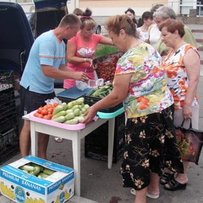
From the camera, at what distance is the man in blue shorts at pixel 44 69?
3.30m

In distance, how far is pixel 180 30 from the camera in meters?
3.12

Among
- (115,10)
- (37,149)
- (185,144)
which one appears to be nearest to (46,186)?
(37,149)

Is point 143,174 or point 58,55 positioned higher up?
point 58,55

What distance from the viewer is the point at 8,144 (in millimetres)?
4074

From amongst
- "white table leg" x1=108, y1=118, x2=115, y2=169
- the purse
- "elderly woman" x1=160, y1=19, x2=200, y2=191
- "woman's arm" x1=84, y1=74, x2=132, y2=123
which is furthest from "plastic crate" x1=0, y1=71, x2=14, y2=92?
the purse

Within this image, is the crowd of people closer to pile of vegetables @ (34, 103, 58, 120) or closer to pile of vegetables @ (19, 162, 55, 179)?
pile of vegetables @ (34, 103, 58, 120)

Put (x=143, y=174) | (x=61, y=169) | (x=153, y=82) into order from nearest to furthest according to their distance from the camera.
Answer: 1. (x=153, y=82)
2. (x=143, y=174)
3. (x=61, y=169)

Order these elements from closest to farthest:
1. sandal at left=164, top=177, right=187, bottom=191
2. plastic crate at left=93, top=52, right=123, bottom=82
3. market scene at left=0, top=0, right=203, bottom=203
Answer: market scene at left=0, top=0, right=203, bottom=203
sandal at left=164, top=177, right=187, bottom=191
plastic crate at left=93, top=52, right=123, bottom=82

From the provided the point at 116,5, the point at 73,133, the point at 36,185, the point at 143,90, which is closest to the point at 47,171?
the point at 36,185

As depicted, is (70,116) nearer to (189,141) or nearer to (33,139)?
(33,139)

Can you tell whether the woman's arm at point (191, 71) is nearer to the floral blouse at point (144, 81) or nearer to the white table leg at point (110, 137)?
the floral blouse at point (144, 81)

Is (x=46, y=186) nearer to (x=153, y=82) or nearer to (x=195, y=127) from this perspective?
(x=153, y=82)

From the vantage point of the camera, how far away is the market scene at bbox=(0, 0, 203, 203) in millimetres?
2748

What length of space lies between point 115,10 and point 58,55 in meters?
16.5
